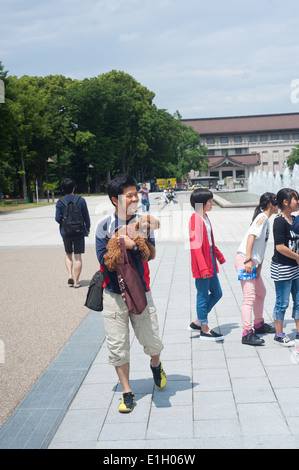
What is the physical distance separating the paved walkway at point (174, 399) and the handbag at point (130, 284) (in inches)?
31.2

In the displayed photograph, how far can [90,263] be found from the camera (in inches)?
424

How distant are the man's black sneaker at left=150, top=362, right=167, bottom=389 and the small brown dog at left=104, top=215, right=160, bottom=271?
0.96 m

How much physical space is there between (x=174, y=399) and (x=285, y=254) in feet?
5.76

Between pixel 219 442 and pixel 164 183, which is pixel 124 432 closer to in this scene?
pixel 219 442

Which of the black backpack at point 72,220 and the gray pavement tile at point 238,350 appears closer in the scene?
the gray pavement tile at point 238,350

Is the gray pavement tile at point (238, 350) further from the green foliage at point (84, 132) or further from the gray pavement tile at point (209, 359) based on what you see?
the green foliage at point (84, 132)

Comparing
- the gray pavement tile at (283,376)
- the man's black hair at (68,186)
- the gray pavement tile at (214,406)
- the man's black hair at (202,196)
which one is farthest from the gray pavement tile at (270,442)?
the man's black hair at (68,186)

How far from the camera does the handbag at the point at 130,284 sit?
3.63 m

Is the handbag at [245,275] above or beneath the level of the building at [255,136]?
beneath

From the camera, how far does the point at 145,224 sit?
3596 mm

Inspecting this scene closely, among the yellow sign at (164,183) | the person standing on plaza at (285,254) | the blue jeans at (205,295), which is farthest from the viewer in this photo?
the yellow sign at (164,183)

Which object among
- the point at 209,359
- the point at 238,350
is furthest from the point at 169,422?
the point at 238,350

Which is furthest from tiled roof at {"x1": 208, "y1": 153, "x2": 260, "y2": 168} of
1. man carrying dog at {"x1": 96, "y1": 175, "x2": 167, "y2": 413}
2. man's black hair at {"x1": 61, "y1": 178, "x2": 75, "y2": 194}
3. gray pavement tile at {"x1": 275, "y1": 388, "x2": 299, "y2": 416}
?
man carrying dog at {"x1": 96, "y1": 175, "x2": 167, "y2": 413}

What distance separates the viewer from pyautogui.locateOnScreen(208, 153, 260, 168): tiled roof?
349 feet
